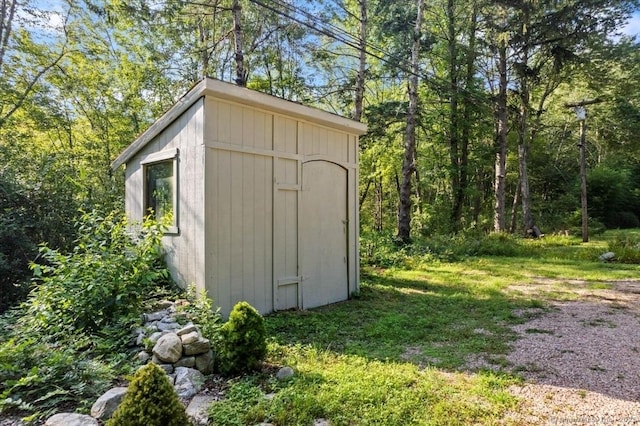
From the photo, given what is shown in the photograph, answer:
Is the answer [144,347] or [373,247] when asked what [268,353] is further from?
[373,247]

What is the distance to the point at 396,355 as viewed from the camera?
326 centimetres

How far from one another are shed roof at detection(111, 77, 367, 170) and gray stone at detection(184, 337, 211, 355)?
2.47m

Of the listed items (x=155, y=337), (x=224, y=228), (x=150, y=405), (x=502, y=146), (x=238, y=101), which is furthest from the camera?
(x=502, y=146)

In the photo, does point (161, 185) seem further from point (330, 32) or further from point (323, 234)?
point (330, 32)

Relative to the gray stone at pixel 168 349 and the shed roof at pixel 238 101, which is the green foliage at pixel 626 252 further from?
the gray stone at pixel 168 349

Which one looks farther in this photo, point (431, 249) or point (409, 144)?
point (409, 144)

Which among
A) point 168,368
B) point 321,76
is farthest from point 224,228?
point 321,76

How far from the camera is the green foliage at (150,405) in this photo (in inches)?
66.8

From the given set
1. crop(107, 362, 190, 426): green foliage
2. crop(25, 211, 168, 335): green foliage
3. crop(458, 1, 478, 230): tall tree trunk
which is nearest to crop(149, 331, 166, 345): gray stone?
crop(25, 211, 168, 335): green foliage

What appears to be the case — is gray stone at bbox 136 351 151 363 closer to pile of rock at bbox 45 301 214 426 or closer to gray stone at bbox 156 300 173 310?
pile of rock at bbox 45 301 214 426

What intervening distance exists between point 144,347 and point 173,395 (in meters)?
1.24

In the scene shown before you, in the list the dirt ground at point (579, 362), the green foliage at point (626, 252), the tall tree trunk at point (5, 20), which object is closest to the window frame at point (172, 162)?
the dirt ground at point (579, 362)

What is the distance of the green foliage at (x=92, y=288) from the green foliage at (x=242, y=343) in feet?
3.47

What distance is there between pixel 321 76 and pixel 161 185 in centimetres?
1025
